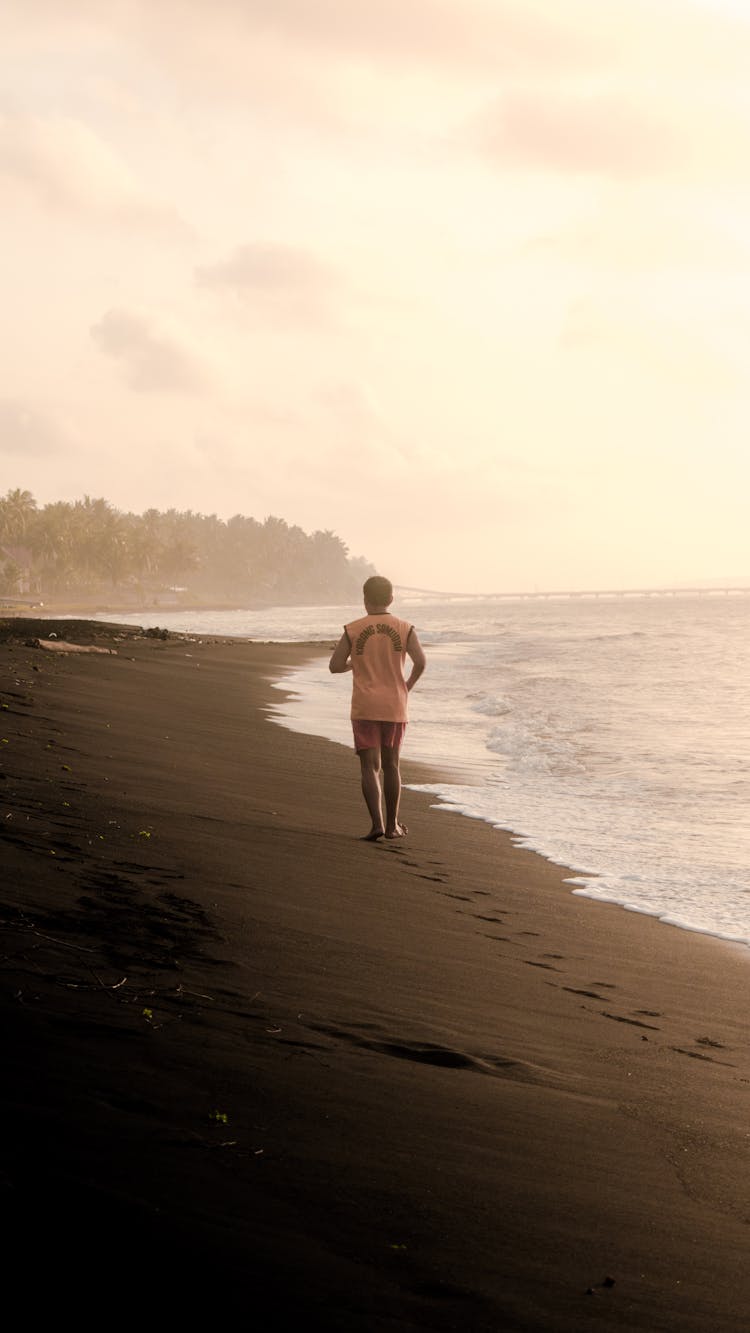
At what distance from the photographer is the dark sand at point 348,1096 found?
223cm

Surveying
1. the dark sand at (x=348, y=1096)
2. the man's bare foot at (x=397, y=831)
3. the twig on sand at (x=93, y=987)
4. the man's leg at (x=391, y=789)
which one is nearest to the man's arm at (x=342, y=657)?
the man's leg at (x=391, y=789)

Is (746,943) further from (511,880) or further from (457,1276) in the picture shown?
(457,1276)

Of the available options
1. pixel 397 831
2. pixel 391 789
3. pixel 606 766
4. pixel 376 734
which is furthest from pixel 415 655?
pixel 606 766

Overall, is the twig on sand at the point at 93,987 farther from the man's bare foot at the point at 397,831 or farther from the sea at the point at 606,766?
the man's bare foot at the point at 397,831

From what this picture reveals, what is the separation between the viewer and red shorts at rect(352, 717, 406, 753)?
8047mm

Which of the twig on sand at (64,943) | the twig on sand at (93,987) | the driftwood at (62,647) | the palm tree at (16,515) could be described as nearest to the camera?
the twig on sand at (93,987)

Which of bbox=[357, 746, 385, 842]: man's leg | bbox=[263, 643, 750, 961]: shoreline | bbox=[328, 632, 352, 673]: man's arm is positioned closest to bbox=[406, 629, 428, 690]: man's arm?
bbox=[328, 632, 352, 673]: man's arm

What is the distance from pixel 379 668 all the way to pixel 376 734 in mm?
486

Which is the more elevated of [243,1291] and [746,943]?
[243,1291]

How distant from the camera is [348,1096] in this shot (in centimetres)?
311

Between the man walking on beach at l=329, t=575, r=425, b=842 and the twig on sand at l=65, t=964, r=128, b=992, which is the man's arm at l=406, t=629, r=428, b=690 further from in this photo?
the twig on sand at l=65, t=964, r=128, b=992

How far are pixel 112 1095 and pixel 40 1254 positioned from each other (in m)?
0.69

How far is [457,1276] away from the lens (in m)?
2.33

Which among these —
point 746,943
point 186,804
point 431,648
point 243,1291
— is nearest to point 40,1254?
point 243,1291
